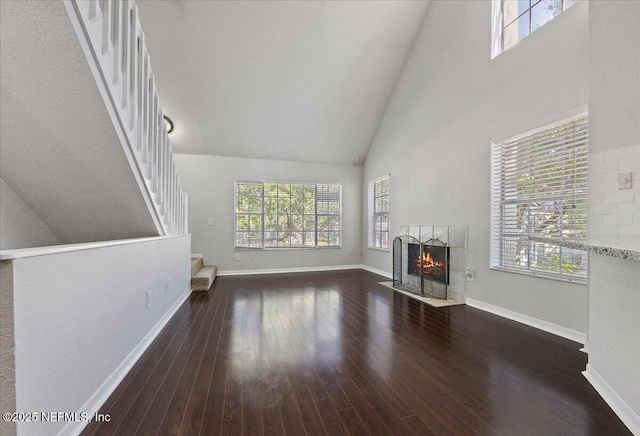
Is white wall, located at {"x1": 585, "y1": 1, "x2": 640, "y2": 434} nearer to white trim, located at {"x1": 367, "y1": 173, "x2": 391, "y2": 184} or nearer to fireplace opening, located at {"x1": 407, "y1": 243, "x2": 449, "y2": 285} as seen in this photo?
fireplace opening, located at {"x1": 407, "y1": 243, "x2": 449, "y2": 285}

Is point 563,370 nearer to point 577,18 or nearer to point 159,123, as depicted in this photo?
point 577,18

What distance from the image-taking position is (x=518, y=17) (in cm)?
303

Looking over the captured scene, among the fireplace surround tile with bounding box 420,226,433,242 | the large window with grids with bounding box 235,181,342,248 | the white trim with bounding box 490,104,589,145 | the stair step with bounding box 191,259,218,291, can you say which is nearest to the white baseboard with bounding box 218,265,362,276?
the large window with grids with bounding box 235,181,342,248

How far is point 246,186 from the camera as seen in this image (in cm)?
586

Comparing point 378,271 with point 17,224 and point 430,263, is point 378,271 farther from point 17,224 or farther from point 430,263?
point 17,224

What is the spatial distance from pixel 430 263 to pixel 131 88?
399 centimetres

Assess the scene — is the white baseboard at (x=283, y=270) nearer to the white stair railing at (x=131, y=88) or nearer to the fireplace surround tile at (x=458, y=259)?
the white stair railing at (x=131, y=88)

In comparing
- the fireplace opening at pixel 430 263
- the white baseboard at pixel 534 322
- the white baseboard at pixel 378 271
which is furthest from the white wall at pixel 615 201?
the white baseboard at pixel 378 271

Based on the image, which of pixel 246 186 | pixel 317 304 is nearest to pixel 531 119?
pixel 317 304

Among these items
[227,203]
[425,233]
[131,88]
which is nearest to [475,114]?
[425,233]

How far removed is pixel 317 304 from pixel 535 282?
238 cm

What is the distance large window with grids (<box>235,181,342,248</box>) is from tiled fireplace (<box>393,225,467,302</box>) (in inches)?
81.0

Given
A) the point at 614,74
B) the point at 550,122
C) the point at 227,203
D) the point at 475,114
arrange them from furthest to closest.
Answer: the point at 227,203 → the point at 475,114 → the point at 550,122 → the point at 614,74

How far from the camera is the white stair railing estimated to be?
1.46 m
